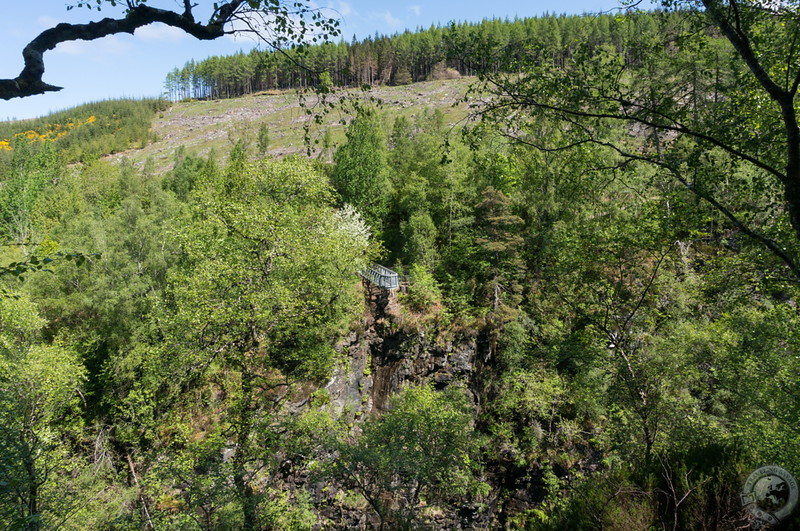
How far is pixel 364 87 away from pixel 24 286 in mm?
28798

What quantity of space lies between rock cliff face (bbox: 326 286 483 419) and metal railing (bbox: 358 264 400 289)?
1541mm

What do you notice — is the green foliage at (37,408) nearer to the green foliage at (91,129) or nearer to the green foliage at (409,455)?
the green foliage at (409,455)

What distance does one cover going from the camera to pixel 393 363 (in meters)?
22.0

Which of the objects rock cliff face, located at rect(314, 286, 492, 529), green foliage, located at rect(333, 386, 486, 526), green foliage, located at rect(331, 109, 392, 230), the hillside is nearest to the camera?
the hillside

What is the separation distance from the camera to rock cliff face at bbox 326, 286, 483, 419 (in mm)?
20781

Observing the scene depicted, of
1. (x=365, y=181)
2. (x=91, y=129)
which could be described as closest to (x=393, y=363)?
(x=365, y=181)

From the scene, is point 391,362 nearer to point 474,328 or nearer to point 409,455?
point 474,328

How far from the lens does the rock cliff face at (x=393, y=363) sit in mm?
20781

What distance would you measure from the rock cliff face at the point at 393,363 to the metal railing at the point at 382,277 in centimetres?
154

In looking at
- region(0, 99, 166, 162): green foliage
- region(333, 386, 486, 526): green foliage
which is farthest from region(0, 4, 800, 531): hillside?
region(0, 99, 166, 162): green foliage

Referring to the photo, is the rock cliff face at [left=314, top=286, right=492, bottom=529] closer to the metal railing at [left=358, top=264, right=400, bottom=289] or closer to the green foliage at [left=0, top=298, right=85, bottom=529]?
the metal railing at [left=358, top=264, right=400, bottom=289]

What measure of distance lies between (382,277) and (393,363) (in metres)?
5.29

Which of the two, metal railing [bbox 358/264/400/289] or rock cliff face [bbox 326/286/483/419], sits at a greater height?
metal railing [bbox 358/264/400/289]

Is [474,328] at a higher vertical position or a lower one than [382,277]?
lower
